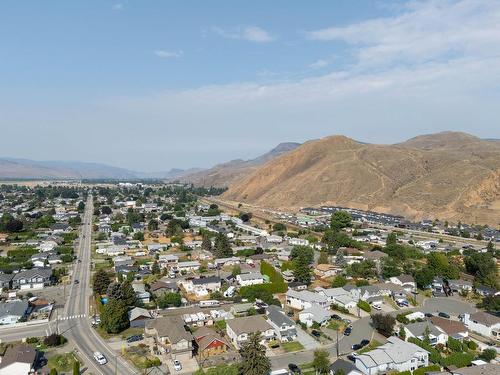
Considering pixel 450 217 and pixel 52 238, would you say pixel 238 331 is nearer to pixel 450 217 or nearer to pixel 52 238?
pixel 52 238

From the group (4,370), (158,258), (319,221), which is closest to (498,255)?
(319,221)

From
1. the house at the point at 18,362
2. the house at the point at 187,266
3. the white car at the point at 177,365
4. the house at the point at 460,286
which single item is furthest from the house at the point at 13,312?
the house at the point at 460,286

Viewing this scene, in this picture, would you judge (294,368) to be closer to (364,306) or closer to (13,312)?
(364,306)

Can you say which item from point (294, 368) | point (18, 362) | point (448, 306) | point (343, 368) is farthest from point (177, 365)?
point (448, 306)

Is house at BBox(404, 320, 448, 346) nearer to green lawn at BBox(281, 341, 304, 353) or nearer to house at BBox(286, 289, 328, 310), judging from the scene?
green lawn at BBox(281, 341, 304, 353)

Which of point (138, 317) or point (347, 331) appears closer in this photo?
point (347, 331)

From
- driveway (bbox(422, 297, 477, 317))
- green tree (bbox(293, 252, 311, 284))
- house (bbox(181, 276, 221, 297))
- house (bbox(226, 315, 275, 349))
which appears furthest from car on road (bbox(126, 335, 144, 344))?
driveway (bbox(422, 297, 477, 317))
